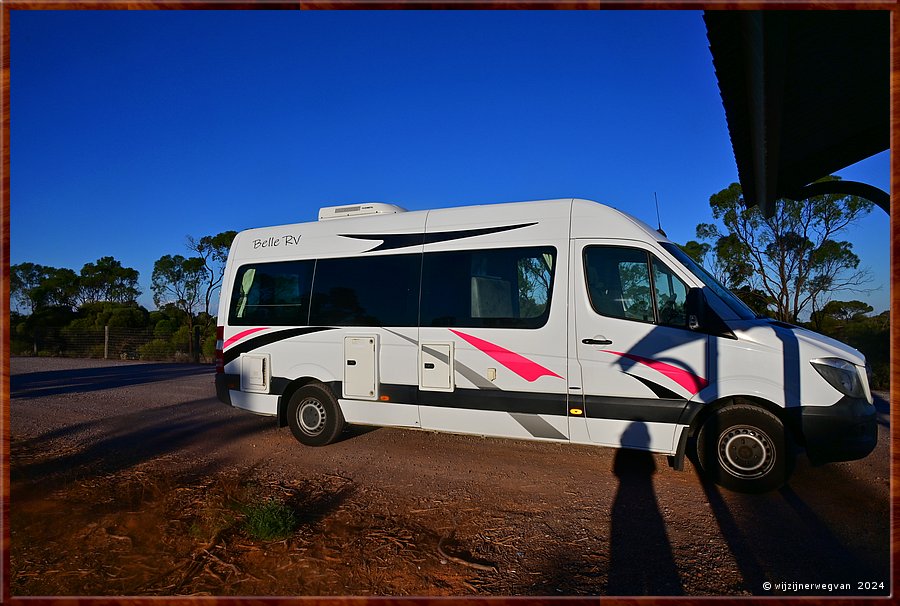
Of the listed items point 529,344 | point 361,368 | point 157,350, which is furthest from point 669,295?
point 157,350

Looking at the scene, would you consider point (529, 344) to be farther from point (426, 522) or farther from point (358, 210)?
point (358, 210)

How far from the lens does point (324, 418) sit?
6.85 m

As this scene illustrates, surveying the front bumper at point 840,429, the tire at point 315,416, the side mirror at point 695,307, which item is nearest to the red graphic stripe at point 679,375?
the side mirror at point 695,307

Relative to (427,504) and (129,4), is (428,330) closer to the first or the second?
(427,504)

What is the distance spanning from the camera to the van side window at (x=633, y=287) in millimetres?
5102

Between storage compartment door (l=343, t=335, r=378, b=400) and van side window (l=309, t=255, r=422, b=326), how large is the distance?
0.25 m

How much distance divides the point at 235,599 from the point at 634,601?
160 cm

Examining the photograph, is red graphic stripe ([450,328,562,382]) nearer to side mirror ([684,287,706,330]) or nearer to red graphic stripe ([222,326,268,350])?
side mirror ([684,287,706,330])

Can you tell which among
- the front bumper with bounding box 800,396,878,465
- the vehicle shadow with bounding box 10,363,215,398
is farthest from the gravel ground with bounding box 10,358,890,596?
the vehicle shadow with bounding box 10,363,215,398

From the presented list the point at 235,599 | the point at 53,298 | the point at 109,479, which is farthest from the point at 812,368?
the point at 53,298

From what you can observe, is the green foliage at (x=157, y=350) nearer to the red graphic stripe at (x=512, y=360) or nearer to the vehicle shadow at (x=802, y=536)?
the red graphic stripe at (x=512, y=360)

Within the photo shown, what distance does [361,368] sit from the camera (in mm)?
6473

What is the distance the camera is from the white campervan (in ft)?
15.6

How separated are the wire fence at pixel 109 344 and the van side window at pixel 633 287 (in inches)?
813
